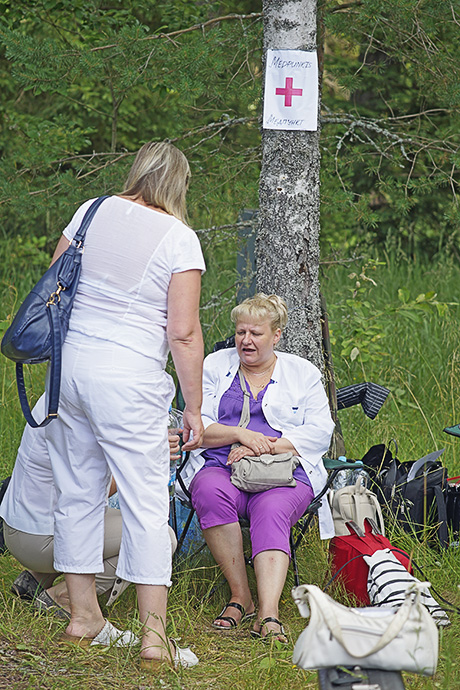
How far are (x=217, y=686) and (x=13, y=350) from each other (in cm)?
130

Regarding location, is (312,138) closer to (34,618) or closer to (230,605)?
(230,605)

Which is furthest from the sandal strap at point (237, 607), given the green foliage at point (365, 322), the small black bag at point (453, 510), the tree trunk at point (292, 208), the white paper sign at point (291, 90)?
the white paper sign at point (291, 90)

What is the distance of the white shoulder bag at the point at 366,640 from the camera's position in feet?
6.18

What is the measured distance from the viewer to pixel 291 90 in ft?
12.2

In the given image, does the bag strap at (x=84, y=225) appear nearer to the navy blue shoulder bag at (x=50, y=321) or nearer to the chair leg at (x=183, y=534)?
the navy blue shoulder bag at (x=50, y=321)

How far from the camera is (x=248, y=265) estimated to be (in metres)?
4.41

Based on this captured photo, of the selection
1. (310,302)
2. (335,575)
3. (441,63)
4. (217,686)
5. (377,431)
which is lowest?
(217,686)

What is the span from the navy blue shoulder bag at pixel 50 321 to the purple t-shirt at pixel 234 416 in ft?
3.42

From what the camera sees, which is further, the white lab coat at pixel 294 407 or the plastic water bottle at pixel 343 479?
the plastic water bottle at pixel 343 479

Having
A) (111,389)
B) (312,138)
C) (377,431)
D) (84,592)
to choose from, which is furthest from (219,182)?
(84,592)

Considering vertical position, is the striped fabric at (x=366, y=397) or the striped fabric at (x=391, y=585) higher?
the striped fabric at (x=366, y=397)

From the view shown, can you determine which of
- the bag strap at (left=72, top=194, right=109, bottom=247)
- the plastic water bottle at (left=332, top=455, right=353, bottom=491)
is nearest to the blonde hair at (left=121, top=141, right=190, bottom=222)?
the bag strap at (left=72, top=194, right=109, bottom=247)

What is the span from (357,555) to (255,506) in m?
0.46

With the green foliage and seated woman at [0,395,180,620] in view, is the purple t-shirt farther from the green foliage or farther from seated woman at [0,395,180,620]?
the green foliage
